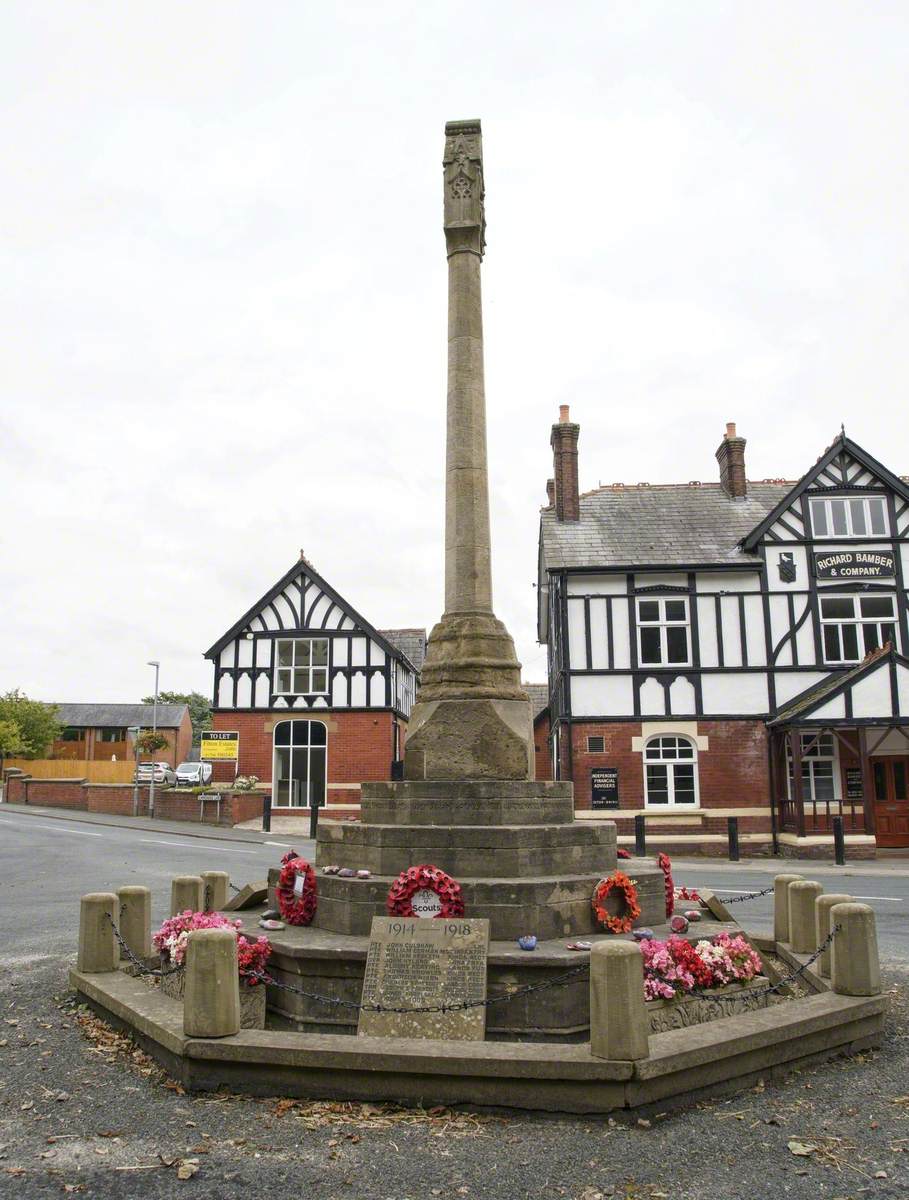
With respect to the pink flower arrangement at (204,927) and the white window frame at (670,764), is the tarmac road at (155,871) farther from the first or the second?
the pink flower arrangement at (204,927)

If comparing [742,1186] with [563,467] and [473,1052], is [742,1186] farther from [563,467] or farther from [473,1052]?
[563,467]

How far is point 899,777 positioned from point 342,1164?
23.2 m

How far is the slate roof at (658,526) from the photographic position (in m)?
25.8

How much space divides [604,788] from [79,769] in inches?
1273

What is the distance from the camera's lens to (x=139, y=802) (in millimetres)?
34344

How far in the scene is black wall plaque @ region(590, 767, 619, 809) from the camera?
24716mm

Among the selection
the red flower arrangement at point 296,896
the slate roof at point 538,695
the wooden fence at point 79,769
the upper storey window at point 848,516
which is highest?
the upper storey window at point 848,516

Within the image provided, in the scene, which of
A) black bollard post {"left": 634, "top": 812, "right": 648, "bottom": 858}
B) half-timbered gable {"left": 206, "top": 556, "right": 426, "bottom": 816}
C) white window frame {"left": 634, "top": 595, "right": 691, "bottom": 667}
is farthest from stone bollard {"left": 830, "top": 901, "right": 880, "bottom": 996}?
half-timbered gable {"left": 206, "top": 556, "right": 426, "bottom": 816}

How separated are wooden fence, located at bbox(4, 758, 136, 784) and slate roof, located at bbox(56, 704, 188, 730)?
13269 millimetres

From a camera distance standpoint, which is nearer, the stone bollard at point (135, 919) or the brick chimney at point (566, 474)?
the stone bollard at point (135, 919)

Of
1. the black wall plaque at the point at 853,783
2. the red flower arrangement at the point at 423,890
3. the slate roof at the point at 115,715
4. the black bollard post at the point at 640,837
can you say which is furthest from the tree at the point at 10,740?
the red flower arrangement at the point at 423,890

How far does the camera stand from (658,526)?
27.0 metres

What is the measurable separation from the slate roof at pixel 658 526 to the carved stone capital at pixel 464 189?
52.1 ft

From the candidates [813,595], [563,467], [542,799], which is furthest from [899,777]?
[542,799]
